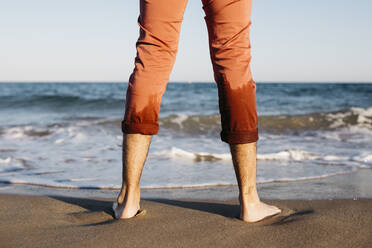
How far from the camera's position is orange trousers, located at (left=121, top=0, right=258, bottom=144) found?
1.44 m

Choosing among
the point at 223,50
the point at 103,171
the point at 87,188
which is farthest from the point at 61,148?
the point at 223,50

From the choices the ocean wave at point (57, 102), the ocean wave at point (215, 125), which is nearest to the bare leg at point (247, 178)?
the ocean wave at point (215, 125)

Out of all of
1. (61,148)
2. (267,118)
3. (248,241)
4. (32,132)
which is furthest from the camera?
(267,118)

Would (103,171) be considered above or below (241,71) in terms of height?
below

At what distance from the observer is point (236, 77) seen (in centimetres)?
145

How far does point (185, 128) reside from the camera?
6523 millimetres

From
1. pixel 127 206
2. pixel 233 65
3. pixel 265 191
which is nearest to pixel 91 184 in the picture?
pixel 127 206

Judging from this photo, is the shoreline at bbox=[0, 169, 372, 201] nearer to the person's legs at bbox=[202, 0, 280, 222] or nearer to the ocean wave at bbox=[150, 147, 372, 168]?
the person's legs at bbox=[202, 0, 280, 222]

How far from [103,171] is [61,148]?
4.70 ft

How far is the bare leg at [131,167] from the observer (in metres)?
1.50

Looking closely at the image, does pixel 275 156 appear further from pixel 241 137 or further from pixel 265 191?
pixel 241 137

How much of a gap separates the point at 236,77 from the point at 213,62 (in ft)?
0.38

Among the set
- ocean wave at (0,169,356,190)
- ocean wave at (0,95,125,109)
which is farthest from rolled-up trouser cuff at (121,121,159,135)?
Answer: ocean wave at (0,95,125,109)

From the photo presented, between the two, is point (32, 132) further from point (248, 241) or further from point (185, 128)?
point (248, 241)
